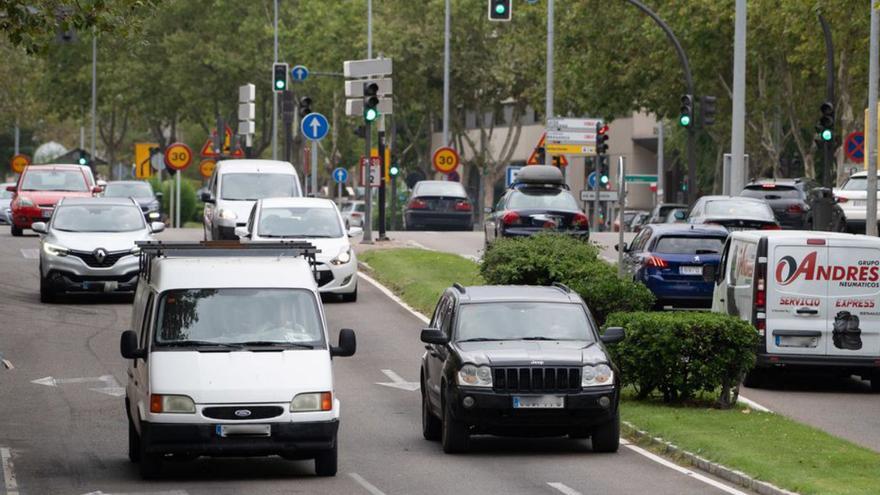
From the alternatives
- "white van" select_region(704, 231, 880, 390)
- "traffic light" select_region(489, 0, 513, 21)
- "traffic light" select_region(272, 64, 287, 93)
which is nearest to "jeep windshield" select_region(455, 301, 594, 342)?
"white van" select_region(704, 231, 880, 390)

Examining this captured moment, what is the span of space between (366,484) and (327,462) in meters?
0.41

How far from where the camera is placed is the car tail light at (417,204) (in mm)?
57719

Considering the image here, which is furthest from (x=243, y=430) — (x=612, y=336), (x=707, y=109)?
(x=707, y=109)

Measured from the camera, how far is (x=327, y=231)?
32.8 meters

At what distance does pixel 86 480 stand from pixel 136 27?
7.59 m

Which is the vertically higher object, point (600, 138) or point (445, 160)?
point (600, 138)

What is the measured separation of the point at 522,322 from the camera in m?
18.7

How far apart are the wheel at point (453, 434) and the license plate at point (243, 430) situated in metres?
2.65

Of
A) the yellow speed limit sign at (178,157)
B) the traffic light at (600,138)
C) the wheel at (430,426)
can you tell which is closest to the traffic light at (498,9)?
the yellow speed limit sign at (178,157)

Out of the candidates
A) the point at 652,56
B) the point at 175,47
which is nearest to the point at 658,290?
the point at 652,56

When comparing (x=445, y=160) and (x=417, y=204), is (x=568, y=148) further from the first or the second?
(x=417, y=204)

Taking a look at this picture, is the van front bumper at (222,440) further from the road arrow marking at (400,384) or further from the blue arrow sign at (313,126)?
the blue arrow sign at (313,126)

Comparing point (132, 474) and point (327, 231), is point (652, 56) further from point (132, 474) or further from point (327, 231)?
point (132, 474)

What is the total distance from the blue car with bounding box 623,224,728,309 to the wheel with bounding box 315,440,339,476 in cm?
1415
